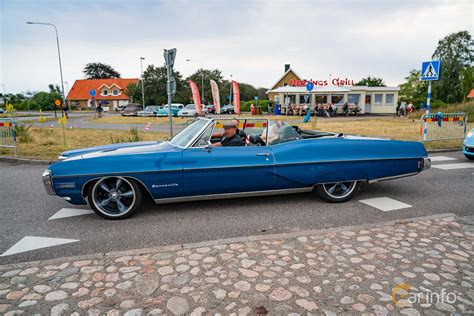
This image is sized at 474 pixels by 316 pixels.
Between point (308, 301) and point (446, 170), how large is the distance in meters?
6.32

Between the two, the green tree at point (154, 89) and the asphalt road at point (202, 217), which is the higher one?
the green tree at point (154, 89)

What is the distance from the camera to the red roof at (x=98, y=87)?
6825 cm

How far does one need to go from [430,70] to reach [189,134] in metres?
9.46

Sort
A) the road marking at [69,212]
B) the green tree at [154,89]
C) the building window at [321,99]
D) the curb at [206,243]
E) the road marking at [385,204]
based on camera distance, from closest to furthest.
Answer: the curb at [206,243], the road marking at [69,212], the road marking at [385,204], the building window at [321,99], the green tree at [154,89]

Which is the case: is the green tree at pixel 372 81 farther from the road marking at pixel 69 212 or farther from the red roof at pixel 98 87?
the road marking at pixel 69 212

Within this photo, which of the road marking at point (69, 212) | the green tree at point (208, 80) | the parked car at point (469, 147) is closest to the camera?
the road marking at point (69, 212)

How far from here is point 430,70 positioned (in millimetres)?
10508

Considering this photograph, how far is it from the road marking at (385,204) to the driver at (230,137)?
2.09 meters

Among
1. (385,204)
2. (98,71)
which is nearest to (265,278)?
(385,204)

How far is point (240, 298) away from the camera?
2.45 m

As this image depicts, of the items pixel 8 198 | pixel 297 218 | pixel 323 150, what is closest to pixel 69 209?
pixel 8 198

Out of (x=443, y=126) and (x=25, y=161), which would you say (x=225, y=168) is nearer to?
(x=25, y=161)

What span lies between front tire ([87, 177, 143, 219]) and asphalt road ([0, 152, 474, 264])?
5.3 inches

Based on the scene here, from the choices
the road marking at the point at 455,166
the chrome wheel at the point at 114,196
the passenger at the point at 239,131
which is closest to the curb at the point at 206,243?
the chrome wheel at the point at 114,196
